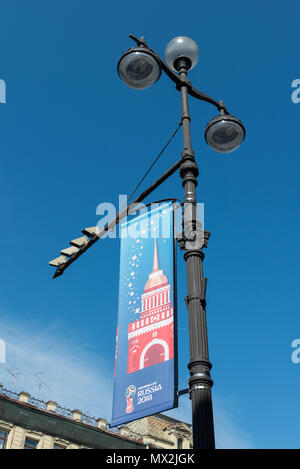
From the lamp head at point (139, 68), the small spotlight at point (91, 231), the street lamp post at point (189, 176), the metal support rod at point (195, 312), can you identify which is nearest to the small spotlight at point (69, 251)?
the street lamp post at point (189, 176)

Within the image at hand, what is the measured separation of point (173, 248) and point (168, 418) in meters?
33.8

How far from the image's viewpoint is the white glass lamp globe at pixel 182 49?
7.64 meters

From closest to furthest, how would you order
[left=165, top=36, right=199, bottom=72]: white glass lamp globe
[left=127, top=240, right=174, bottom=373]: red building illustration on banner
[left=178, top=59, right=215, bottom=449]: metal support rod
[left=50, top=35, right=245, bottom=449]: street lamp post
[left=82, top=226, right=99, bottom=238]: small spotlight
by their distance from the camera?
[left=178, top=59, right=215, bottom=449]: metal support rod
[left=50, top=35, right=245, bottom=449]: street lamp post
[left=127, top=240, right=174, bottom=373]: red building illustration on banner
[left=165, top=36, right=199, bottom=72]: white glass lamp globe
[left=82, top=226, right=99, bottom=238]: small spotlight

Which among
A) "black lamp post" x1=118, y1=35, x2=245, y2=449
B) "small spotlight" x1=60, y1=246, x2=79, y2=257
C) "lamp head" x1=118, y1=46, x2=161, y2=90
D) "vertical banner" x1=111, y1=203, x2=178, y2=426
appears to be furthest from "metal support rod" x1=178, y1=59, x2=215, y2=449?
"small spotlight" x1=60, y1=246, x2=79, y2=257

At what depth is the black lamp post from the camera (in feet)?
16.4

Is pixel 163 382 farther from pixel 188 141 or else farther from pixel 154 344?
pixel 188 141

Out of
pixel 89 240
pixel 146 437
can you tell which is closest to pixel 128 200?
pixel 89 240

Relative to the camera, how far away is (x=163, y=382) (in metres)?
5.70

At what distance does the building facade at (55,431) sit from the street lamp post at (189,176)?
23.3 metres

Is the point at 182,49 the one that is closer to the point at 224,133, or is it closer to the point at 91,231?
the point at 224,133

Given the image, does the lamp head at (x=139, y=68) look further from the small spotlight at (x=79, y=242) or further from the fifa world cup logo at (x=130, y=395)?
the fifa world cup logo at (x=130, y=395)

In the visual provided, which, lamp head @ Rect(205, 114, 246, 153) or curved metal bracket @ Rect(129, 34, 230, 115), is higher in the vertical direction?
curved metal bracket @ Rect(129, 34, 230, 115)

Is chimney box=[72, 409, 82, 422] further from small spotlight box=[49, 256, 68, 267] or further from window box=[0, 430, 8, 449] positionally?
small spotlight box=[49, 256, 68, 267]

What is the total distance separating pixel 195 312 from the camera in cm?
557
